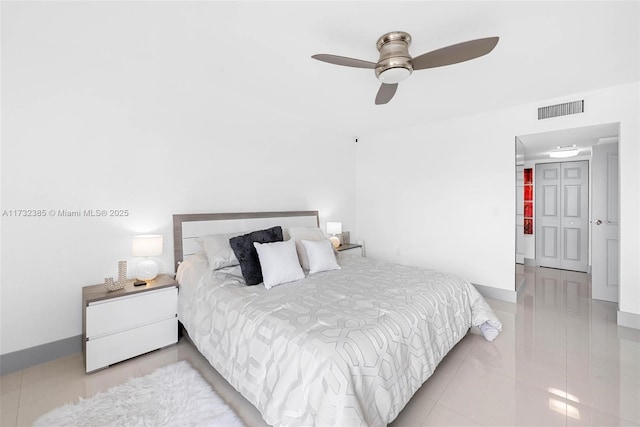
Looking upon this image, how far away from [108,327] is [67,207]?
3.65 feet

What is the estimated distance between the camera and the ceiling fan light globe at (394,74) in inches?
81.0

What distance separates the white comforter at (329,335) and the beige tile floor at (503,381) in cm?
20

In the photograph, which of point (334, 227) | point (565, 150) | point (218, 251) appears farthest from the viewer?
point (334, 227)

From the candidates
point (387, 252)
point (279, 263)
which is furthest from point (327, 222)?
point (279, 263)

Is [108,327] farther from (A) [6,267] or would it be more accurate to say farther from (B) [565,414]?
(B) [565,414]

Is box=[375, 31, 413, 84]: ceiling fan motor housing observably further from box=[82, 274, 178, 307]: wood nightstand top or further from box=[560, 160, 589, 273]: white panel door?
box=[560, 160, 589, 273]: white panel door

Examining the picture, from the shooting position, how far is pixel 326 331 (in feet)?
5.15

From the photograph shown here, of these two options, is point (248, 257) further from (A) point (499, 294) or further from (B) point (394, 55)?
(A) point (499, 294)

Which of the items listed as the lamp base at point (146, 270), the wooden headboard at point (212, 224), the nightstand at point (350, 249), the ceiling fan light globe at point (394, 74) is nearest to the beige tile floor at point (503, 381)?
the lamp base at point (146, 270)

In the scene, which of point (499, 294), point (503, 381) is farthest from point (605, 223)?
point (503, 381)

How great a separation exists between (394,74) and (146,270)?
279 centimetres

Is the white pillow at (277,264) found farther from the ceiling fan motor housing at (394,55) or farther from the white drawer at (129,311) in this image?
the ceiling fan motor housing at (394,55)

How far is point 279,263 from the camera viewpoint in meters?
2.51

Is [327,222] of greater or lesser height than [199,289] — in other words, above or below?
above
